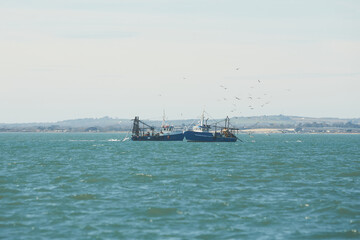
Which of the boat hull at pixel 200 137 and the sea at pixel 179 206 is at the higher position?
the boat hull at pixel 200 137

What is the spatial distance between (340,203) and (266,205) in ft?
18.4

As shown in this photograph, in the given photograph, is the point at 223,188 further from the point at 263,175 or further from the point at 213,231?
the point at 213,231

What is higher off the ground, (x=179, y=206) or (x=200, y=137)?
(x=200, y=137)

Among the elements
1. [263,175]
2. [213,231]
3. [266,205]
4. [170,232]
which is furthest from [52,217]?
[263,175]

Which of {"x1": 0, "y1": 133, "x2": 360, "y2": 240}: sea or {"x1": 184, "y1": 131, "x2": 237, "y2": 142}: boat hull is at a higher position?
{"x1": 184, "y1": 131, "x2": 237, "y2": 142}: boat hull

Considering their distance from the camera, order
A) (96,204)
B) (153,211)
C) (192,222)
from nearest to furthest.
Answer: (192,222)
(153,211)
(96,204)

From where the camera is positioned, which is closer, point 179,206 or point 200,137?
point 179,206

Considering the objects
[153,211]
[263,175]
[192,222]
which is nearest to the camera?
[192,222]

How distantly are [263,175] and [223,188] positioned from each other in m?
12.6

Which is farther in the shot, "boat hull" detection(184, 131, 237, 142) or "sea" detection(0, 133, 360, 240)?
"boat hull" detection(184, 131, 237, 142)

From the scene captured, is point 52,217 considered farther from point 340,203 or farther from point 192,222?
point 340,203

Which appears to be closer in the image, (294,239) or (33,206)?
(294,239)

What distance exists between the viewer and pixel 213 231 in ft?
93.6

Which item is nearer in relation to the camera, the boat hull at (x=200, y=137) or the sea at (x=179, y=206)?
the sea at (x=179, y=206)
